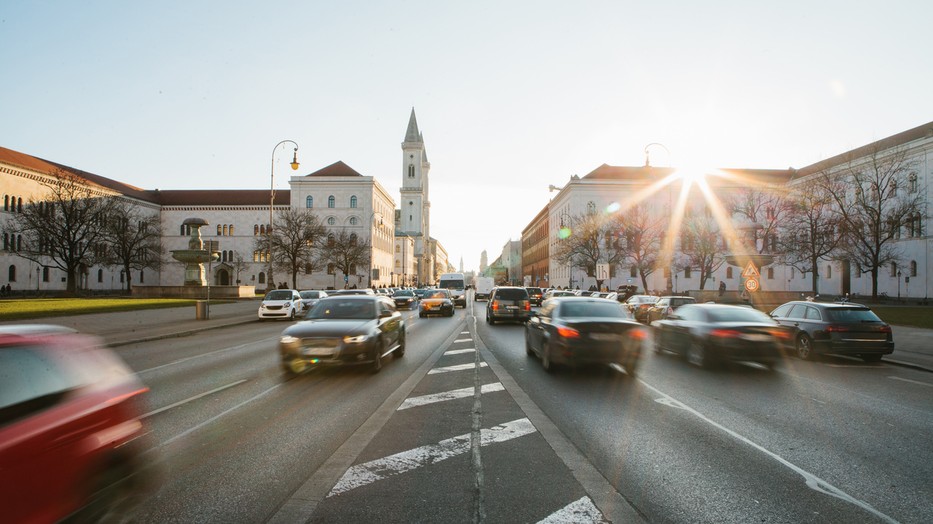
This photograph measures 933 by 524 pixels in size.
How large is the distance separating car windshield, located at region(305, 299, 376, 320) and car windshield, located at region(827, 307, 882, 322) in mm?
11322

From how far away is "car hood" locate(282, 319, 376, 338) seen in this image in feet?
34.0

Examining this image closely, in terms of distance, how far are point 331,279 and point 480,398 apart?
8808 centimetres

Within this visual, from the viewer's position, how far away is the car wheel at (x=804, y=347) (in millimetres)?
14172

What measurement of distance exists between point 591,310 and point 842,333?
6982 mm

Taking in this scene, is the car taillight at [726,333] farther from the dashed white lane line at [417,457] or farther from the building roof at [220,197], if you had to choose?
the building roof at [220,197]

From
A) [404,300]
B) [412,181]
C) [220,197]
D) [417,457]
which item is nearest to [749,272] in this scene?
A: [417,457]

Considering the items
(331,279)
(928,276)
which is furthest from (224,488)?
(331,279)

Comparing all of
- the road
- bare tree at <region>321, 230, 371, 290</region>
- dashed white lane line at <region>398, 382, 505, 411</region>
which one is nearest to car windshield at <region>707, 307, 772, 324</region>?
the road

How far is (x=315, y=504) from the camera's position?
13.6ft

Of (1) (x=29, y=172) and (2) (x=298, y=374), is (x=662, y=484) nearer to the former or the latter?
(2) (x=298, y=374)

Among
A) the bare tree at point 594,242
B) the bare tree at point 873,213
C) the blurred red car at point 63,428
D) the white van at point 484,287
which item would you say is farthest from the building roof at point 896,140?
the blurred red car at point 63,428

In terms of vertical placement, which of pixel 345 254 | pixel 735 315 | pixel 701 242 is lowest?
pixel 735 315

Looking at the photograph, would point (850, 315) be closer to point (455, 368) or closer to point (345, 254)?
point (455, 368)

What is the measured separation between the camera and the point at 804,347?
14383 mm
